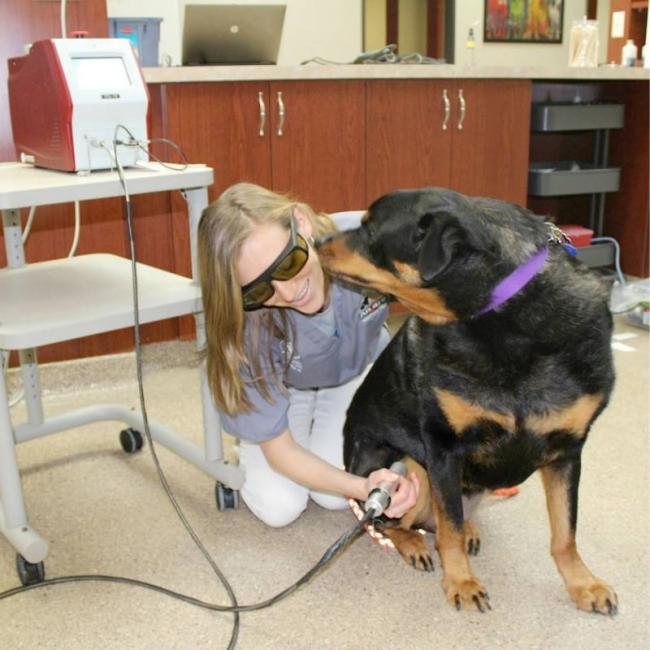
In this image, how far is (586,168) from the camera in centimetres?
391

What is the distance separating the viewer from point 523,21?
6.59 m

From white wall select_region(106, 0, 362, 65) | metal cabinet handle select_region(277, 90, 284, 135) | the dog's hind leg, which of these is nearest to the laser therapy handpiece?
the dog's hind leg

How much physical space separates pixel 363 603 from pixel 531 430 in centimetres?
53

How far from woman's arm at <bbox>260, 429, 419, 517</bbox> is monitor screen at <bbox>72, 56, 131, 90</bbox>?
869 millimetres

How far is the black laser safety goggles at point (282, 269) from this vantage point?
1.53 m

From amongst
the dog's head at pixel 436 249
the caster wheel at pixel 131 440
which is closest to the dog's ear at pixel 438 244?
the dog's head at pixel 436 249

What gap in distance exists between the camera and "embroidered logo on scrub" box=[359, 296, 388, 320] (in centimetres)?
190

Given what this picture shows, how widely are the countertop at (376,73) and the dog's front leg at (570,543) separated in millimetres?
1861

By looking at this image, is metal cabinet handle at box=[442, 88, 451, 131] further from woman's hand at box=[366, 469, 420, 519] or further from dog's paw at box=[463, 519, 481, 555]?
woman's hand at box=[366, 469, 420, 519]

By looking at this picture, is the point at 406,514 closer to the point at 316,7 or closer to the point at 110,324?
the point at 110,324

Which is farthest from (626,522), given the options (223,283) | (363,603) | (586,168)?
(586,168)

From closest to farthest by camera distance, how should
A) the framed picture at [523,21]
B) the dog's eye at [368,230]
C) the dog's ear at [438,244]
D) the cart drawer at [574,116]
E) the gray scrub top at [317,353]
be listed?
1. the dog's ear at [438,244]
2. the dog's eye at [368,230]
3. the gray scrub top at [317,353]
4. the cart drawer at [574,116]
5. the framed picture at [523,21]

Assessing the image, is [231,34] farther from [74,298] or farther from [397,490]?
[397,490]

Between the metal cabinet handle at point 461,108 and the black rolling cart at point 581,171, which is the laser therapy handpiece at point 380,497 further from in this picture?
the black rolling cart at point 581,171
